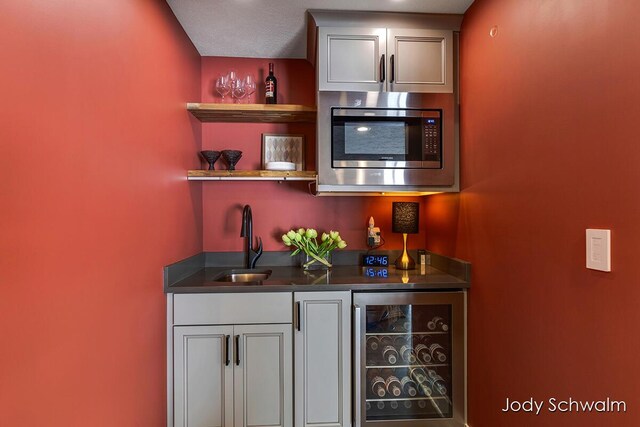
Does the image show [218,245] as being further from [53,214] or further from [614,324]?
[614,324]

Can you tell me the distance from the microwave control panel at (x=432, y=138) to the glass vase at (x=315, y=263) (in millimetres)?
941

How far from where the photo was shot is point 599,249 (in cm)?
99

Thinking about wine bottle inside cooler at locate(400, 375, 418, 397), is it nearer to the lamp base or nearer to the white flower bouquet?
the lamp base

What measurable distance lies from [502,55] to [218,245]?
2067 millimetres

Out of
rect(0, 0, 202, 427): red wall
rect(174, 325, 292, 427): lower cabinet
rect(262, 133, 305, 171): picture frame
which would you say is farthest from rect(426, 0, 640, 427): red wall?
rect(0, 0, 202, 427): red wall

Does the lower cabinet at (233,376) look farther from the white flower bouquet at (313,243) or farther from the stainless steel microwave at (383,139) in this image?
the stainless steel microwave at (383,139)

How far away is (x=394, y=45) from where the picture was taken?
1900 millimetres

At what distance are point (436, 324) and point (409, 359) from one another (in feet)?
0.85

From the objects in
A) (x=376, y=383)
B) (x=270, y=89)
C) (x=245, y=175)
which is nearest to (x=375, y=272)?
(x=376, y=383)

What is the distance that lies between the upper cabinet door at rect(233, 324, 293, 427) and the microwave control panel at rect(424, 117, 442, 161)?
1.27 metres

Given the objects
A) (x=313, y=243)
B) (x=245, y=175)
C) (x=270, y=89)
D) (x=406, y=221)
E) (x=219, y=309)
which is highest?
(x=270, y=89)

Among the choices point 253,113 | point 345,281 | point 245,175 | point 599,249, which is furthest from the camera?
point 253,113

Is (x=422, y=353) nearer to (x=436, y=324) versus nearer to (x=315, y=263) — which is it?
(x=436, y=324)

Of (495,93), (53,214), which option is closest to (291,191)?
(495,93)
